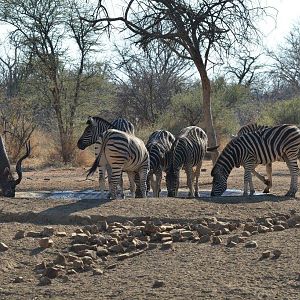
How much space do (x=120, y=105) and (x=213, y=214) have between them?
2975cm

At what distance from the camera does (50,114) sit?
3131 centimetres

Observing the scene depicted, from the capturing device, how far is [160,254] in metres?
7.50

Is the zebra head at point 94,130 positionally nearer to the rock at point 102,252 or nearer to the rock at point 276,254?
the rock at point 102,252

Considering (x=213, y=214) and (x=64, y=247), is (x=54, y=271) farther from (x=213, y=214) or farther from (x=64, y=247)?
(x=213, y=214)

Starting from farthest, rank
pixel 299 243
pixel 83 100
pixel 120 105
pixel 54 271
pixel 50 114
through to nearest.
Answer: pixel 120 105 → pixel 50 114 → pixel 83 100 → pixel 299 243 → pixel 54 271

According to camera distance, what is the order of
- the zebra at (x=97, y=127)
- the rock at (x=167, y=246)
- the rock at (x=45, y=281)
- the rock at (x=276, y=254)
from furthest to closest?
the zebra at (x=97, y=127) → the rock at (x=167, y=246) → the rock at (x=276, y=254) → the rock at (x=45, y=281)

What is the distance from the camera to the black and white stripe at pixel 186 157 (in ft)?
42.9

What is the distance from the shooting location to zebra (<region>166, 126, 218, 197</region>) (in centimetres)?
1307

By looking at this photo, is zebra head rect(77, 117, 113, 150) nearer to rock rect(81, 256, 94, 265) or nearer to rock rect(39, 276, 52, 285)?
rock rect(81, 256, 94, 265)

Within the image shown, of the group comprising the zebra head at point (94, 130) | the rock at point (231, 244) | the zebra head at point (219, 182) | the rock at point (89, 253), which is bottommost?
the rock at point (89, 253)

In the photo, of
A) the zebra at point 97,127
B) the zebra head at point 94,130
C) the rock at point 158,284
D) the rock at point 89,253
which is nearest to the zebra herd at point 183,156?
the zebra at point 97,127

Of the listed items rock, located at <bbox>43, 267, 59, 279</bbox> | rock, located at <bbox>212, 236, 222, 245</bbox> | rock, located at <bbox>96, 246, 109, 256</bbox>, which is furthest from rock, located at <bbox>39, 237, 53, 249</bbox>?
rock, located at <bbox>212, 236, 222, 245</bbox>

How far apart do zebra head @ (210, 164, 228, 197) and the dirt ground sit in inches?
56.6

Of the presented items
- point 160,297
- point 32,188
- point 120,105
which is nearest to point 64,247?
point 160,297
